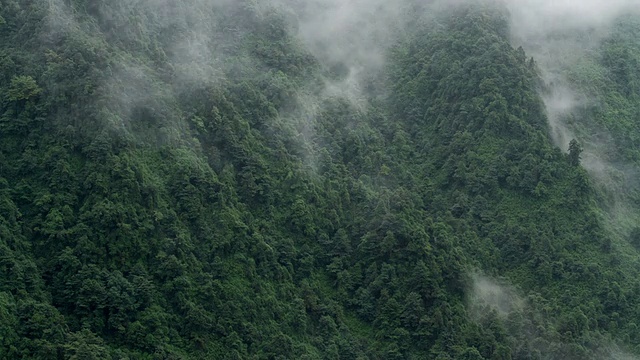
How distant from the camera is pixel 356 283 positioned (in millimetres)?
94625

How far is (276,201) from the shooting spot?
312 ft

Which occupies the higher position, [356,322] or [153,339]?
[356,322]

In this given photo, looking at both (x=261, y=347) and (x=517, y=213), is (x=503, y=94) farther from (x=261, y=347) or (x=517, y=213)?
(x=261, y=347)

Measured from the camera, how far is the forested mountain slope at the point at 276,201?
276ft

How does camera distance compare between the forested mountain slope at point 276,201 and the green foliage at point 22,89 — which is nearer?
the forested mountain slope at point 276,201

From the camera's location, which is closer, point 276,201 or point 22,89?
point 22,89

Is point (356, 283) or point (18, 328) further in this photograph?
point (356, 283)

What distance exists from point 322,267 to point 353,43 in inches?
1178

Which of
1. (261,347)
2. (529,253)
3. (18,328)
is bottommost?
(18,328)

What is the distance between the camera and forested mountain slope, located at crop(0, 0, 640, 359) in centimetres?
8400

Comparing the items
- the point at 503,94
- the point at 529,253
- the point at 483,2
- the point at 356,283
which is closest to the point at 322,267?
the point at 356,283

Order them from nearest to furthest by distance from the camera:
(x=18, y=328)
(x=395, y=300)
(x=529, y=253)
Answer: (x=18, y=328) < (x=395, y=300) < (x=529, y=253)

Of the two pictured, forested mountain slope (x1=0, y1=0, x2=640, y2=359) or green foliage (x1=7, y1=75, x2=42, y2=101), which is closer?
forested mountain slope (x1=0, y1=0, x2=640, y2=359)

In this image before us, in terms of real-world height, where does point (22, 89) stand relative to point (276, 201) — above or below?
below
